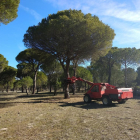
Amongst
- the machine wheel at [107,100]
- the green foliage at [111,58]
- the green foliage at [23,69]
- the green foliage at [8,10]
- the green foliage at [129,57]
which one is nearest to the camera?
the green foliage at [8,10]

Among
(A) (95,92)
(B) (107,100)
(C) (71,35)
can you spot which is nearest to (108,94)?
(B) (107,100)

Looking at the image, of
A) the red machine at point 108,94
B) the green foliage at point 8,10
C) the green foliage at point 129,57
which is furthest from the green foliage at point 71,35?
the green foliage at point 129,57

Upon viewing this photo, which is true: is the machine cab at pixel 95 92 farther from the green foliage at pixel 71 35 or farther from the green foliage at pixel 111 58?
the green foliage at pixel 111 58

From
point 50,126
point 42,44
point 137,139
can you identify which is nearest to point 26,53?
point 42,44

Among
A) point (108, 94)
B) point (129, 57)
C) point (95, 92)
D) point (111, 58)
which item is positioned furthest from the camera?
point (111, 58)

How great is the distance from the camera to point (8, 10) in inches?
400

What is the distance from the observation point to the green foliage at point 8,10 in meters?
9.71

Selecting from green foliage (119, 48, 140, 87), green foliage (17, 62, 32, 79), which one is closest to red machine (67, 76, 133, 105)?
green foliage (119, 48, 140, 87)

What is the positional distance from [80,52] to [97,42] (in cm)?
239

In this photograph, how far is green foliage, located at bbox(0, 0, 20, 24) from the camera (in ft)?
31.9

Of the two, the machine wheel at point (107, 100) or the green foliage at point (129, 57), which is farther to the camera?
the green foliage at point (129, 57)

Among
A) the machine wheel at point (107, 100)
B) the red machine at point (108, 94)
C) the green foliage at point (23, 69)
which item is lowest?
the machine wheel at point (107, 100)

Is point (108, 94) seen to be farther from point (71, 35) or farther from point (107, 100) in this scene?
point (71, 35)

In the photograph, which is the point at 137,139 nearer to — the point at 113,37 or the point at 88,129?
the point at 88,129
